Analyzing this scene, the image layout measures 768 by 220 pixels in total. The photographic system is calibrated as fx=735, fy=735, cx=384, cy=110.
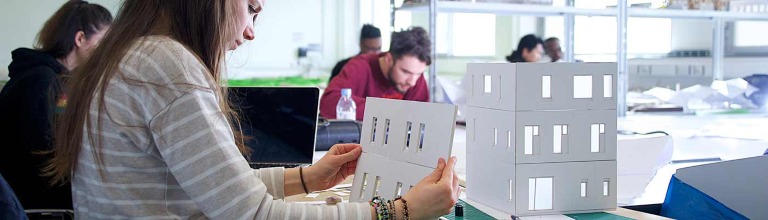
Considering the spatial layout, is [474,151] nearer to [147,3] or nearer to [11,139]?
[147,3]

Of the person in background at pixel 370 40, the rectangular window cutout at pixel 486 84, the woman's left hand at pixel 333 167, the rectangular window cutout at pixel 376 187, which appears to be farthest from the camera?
the person in background at pixel 370 40

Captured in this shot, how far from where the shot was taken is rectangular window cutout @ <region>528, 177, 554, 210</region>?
1.51m

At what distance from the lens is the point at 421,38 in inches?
126

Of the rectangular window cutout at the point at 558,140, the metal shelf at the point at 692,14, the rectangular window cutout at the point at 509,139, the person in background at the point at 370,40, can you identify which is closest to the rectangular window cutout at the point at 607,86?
the rectangular window cutout at the point at 558,140

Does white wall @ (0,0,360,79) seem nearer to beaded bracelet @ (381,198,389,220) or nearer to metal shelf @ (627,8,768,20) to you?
metal shelf @ (627,8,768,20)

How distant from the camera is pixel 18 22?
19.7 ft

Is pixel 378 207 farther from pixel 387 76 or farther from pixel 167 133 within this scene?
pixel 387 76

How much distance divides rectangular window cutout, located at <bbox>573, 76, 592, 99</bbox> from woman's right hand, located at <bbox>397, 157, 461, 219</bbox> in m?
0.50

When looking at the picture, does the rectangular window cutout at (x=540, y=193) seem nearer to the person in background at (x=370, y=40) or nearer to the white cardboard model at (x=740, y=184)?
the white cardboard model at (x=740, y=184)

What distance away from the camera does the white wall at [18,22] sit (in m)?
5.95

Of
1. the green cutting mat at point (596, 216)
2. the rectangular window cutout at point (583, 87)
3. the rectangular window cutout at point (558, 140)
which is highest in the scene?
the rectangular window cutout at point (583, 87)

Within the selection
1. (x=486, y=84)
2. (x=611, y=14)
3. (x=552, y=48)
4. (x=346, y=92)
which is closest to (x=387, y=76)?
(x=346, y=92)

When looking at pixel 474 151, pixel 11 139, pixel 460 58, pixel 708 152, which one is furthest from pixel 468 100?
pixel 460 58

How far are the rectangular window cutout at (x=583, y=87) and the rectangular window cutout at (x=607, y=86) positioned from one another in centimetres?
3
